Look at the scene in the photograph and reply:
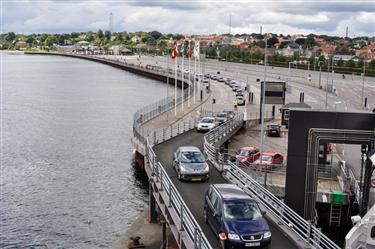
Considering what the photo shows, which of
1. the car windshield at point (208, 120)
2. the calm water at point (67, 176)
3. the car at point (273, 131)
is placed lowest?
the calm water at point (67, 176)

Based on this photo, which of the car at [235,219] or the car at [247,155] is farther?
the car at [247,155]

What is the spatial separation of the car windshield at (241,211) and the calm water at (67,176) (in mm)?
14115

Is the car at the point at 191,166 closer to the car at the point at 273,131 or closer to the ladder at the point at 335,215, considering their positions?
the ladder at the point at 335,215

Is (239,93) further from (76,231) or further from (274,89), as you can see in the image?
(76,231)

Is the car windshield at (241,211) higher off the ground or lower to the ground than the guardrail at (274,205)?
higher

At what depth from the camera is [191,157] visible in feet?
88.7

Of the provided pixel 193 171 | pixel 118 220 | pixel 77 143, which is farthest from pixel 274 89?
pixel 193 171

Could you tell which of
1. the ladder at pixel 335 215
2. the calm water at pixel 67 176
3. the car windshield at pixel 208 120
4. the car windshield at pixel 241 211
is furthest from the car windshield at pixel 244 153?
the car windshield at pixel 241 211

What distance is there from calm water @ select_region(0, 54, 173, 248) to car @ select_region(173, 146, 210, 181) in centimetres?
771

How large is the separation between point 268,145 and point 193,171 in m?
21.8

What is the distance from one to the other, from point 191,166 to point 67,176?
70.3ft

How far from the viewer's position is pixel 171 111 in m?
63.4

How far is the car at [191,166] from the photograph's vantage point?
84.8ft

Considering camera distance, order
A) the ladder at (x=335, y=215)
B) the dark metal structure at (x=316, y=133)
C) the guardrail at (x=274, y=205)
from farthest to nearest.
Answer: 1. the ladder at (x=335, y=215)
2. the dark metal structure at (x=316, y=133)
3. the guardrail at (x=274, y=205)
